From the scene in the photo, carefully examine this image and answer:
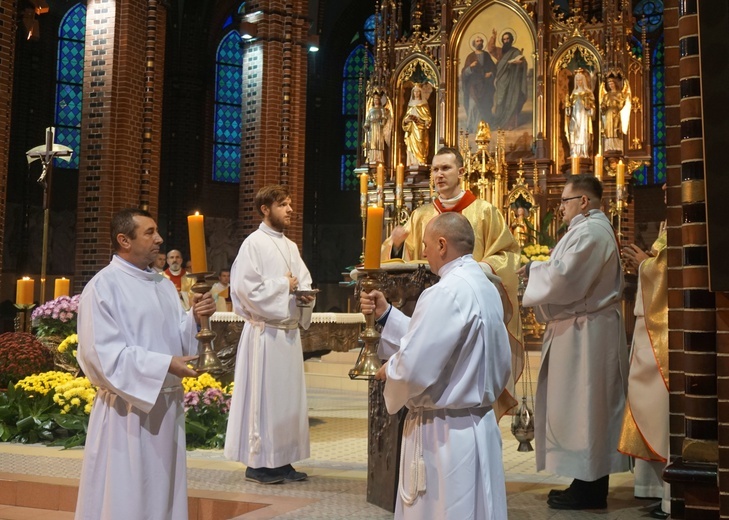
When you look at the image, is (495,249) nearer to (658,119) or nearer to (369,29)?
(658,119)

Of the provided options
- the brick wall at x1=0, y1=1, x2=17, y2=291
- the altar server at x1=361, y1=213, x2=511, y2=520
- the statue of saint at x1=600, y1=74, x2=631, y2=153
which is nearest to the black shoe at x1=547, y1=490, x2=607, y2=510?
the altar server at x1=361, y1=213, x2=511, y2=520

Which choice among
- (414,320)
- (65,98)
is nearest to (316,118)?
(65,98)

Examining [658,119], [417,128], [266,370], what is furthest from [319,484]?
[658,119]

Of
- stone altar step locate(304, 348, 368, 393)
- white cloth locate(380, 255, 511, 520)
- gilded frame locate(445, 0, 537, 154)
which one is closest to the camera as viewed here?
white cloth locate(380, 255, 511, 520)

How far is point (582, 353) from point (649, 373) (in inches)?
16.4

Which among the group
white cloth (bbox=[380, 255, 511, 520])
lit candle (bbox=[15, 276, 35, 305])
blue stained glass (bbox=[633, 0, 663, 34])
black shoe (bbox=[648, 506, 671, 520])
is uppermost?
blue stained glass (bbox=[633, 0, 663, 34])

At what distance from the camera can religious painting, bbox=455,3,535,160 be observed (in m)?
15.1

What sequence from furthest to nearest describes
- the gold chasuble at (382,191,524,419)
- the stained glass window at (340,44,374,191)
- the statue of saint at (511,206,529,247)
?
the stained glass window at (340,44,374,191), the statue of saint at (511,206,529,247), the gold chasuble at (382,191,524,419)

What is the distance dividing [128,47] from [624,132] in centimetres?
766

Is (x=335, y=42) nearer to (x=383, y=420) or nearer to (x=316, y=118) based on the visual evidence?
(x=316, y=118)

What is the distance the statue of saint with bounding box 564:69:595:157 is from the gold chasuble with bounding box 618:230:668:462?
960 cm

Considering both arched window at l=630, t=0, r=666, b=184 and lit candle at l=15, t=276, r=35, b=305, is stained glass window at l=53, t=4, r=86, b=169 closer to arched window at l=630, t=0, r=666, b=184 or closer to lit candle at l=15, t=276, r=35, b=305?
lit candle at l=15, t=276, r=35, b=305

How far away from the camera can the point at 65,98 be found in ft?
68.7

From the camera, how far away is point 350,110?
23219 mm
